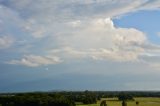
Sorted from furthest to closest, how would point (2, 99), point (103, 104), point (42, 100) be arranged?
1. point (2, 99)
2. point (42, 100)
3. point (103, 104)

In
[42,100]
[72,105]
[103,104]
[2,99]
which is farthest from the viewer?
[2,99]

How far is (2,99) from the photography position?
504 ft

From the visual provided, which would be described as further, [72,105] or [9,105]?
[9,105]

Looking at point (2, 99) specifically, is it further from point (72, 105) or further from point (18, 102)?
point (72, 105)

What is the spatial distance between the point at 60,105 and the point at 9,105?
2056cm

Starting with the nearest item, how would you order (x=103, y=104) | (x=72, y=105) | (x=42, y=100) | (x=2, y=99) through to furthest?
(x=103, y=104), (x=72, y=105), (x=42, y=100), (x=2, y=99)

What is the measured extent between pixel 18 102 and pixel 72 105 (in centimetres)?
2293

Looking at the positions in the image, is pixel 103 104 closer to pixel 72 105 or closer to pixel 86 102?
pixel 72 105

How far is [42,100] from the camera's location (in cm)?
14175

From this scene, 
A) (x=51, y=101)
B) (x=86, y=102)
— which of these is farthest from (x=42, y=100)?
(x=86, y=102)

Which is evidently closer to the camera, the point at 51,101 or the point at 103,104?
the point at 103,104

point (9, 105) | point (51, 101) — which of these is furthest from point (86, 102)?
point (9, 105)

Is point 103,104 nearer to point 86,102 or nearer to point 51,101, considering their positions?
point 51,101

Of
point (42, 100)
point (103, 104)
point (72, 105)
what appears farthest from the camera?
point (42, 100)
